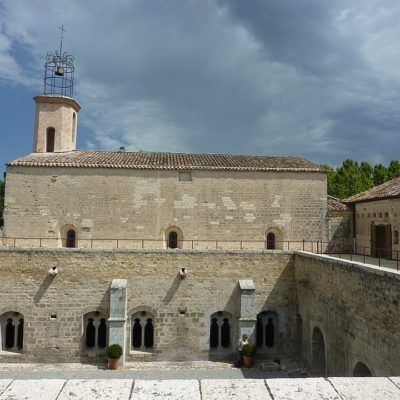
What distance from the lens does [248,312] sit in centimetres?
1747

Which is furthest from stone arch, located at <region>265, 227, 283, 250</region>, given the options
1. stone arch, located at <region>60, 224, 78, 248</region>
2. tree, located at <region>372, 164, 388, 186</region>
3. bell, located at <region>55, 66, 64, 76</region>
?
tree, located at <region>372, 164, 388, 186</region>

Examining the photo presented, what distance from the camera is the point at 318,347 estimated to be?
15555mm

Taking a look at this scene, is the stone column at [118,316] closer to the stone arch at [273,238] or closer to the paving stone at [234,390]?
the stone arch at [273,238]

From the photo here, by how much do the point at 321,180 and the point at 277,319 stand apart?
979 cm

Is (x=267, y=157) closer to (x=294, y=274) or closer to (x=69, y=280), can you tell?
(x=294, y=274)

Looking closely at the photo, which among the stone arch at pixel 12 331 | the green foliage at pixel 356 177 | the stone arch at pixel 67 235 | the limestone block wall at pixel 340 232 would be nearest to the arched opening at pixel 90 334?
the stone arch at pixel 12 331

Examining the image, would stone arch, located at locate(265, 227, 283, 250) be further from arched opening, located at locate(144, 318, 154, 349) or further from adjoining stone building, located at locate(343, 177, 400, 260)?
arched opening, located at locate(144, 318, 154, 349)

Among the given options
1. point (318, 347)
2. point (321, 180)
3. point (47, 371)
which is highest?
point (321, 180)

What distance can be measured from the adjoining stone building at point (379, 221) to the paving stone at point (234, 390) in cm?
1530

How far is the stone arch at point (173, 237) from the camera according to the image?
23094 mm

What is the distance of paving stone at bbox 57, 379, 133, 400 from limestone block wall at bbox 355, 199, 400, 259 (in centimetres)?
1731

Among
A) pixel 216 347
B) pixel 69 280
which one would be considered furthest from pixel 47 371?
pixel 216 347

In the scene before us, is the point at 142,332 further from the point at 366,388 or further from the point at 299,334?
the point at 366,388

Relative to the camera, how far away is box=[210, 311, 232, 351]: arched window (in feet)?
59.7
